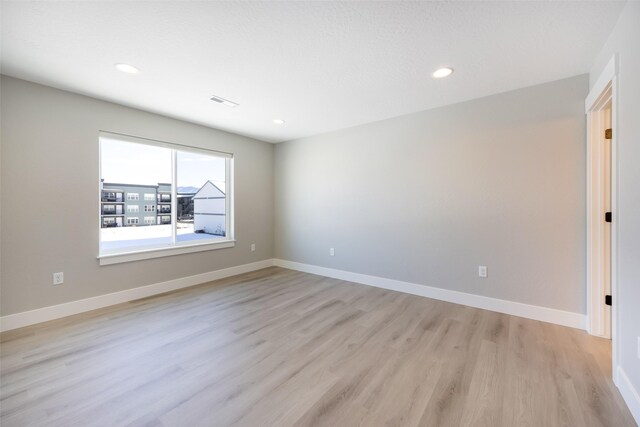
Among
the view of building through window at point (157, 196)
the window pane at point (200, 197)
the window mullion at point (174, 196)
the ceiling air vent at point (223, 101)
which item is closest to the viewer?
the ceiling air vent at point (223, 101)

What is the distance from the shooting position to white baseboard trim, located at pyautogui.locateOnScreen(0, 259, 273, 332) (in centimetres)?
252

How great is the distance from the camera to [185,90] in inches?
109

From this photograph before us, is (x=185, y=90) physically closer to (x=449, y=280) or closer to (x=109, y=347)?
(x=109, y=347)

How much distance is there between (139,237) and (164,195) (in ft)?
2.19

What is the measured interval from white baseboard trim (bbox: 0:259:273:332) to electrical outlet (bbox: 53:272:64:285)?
24 cm

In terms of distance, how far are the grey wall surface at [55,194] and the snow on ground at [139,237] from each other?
0.71 feet

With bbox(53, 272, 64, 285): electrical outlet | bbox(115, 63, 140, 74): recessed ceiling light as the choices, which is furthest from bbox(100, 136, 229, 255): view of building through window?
bbox(115, 63, 140, 74): recessed ceiling light

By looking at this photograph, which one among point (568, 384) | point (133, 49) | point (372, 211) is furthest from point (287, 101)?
point (568, 384)

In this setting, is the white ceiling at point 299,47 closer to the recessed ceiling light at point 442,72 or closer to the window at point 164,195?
the recessed ceiling light at point 442,72

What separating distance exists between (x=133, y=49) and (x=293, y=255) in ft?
12.1

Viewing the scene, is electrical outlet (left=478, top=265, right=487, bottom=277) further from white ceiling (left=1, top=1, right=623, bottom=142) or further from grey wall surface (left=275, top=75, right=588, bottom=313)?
white ceiling (left=1, top=1, right=623, bottom=142)

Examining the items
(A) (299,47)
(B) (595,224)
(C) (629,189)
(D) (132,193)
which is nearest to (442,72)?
(A) (299,47)

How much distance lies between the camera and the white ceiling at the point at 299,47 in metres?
1.66

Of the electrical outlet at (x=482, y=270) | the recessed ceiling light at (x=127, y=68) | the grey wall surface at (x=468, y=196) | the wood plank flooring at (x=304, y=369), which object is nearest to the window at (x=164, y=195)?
the wood plank flooring at (x=304, y=369)
